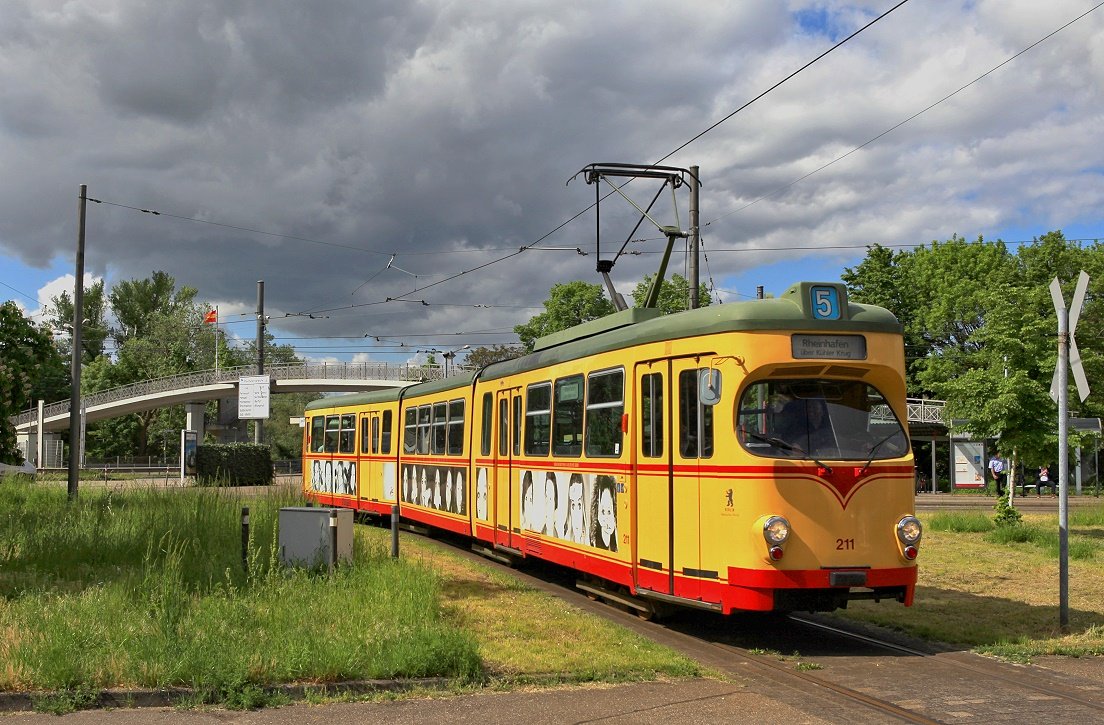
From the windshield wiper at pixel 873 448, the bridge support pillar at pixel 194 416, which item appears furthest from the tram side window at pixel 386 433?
the bridge support pillar at pixel 194 416

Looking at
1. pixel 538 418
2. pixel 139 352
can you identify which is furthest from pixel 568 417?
pixel 139 352

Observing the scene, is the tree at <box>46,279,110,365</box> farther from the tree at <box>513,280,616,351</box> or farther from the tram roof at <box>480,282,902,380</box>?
the tram roof at <box>480,282,902,380</box>

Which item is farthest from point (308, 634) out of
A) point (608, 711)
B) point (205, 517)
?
point (205, 517)

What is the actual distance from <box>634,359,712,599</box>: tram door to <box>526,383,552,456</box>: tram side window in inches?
116

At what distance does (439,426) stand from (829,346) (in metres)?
→ 11.0

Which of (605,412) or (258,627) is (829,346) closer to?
(605,412)

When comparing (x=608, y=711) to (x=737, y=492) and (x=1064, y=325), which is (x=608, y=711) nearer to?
(x=737, y=492)

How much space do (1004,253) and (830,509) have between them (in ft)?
179

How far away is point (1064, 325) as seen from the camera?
36.7 ft

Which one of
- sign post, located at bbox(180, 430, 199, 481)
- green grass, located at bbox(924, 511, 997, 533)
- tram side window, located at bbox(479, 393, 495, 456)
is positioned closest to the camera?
tram side window, located at bbox(479, 393, 495, 456)

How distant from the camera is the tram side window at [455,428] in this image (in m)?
18.4

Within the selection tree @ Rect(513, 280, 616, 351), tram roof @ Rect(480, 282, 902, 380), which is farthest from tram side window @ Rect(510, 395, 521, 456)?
tree @ Rect(513, 280, 616, 351)

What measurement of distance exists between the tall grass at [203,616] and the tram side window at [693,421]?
2766 mm

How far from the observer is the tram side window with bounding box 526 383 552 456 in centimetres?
1401
